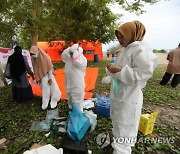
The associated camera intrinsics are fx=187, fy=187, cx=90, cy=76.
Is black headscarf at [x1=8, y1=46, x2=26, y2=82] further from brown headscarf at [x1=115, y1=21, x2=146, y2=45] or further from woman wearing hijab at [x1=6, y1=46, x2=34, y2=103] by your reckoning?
brown headscarf at [x1=115, y1=21, x2=146, y2=45]

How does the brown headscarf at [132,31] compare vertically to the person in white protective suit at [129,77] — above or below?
above

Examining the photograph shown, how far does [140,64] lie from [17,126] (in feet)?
9.04

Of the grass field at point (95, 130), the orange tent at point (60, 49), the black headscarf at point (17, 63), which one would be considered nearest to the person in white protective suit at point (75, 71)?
the grass field at point (95, 130)

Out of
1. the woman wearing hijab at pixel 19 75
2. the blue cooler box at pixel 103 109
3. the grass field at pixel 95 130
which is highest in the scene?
the woman wearing hijab at pixel 19 75

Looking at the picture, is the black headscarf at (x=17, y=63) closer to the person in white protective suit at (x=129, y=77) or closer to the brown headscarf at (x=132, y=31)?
the person in white protective suit at (x=129, y=77)

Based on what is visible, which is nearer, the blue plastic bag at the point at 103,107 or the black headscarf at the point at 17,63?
the blue plastic bag at the point at 103,107

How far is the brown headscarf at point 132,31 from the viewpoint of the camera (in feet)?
6.70

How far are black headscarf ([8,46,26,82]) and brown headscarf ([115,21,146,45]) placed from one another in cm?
299

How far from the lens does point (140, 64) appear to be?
199 cm

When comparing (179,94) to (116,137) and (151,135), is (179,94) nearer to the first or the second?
(151,135)

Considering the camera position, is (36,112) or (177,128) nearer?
(177,128)

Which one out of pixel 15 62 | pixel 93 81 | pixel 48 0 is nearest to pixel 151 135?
pixel 15 62

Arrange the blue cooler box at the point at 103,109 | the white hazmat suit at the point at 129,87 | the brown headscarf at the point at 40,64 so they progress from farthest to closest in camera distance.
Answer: the brown headscarf at the point at 40,64 → the blue cooler box at the point at 103,109 → the white hazmat suit at the point at 129,87

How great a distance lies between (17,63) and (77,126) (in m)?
2.34
